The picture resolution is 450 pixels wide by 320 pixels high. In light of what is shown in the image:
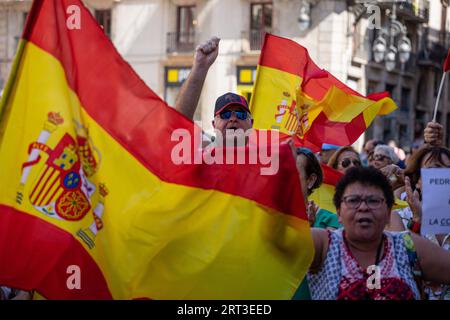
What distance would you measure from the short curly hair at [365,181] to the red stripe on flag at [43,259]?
109 cm

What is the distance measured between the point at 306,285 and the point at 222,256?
0.43m

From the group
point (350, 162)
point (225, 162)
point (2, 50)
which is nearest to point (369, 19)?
point (2, 50)

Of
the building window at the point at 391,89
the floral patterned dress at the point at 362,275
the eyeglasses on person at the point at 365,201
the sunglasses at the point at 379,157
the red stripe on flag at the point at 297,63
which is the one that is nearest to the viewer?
the floral patterned dress at the point at 362,275

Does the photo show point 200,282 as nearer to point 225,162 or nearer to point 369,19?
point 225,162

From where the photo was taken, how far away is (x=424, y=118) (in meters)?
37.5

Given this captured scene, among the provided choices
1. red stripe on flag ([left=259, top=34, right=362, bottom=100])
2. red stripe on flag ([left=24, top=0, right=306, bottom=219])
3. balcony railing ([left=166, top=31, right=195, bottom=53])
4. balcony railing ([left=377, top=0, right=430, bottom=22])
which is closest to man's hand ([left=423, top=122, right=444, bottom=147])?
red stripe on flag ([left=259, top=34, right=362, bottom=100])

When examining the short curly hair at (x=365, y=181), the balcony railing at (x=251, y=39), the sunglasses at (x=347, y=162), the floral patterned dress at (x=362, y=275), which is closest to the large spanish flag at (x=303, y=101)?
the sunglasses at (x=347, y=162)

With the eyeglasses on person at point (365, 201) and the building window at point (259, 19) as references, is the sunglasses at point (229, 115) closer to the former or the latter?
the eyeglasses on person at point (365, 201)

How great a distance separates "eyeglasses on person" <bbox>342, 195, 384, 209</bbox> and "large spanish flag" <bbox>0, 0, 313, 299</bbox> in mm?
212

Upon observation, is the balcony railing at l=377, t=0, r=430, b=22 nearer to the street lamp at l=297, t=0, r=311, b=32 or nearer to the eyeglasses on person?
the street lamp at l=297, t=0, r=311, b=32

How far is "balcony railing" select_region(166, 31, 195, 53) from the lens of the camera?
31672mm

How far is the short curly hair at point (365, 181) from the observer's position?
13.9 feet

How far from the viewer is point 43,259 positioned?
4094 mm

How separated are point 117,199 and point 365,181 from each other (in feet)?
3.48
